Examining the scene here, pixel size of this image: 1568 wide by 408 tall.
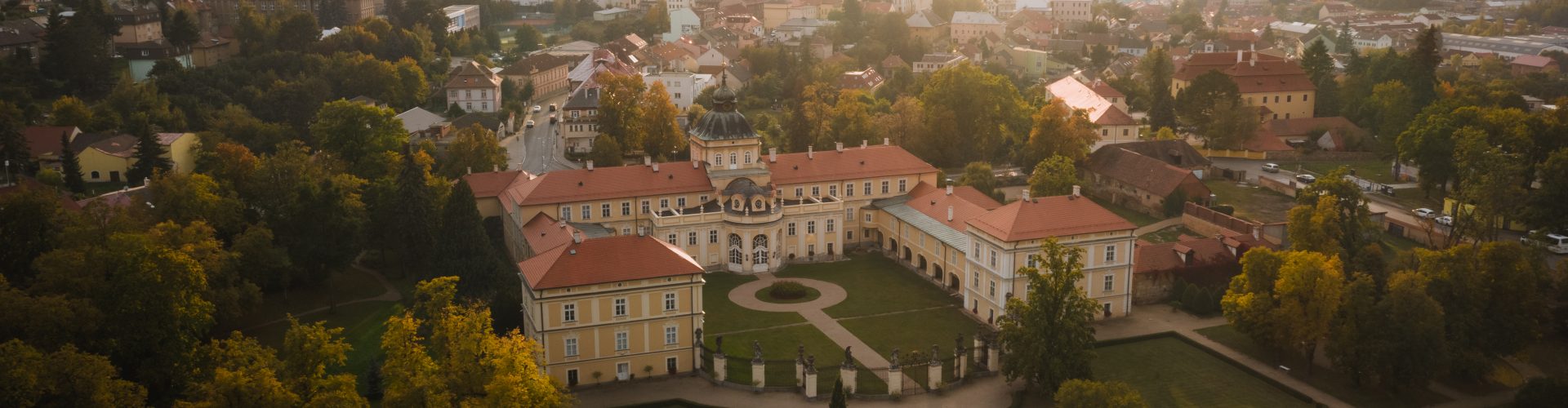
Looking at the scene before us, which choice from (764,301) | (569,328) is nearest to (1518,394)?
(764,301)

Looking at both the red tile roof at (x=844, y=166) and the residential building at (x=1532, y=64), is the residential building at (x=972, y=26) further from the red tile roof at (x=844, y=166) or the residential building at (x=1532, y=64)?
the red tile roof at (x=844, y=166)

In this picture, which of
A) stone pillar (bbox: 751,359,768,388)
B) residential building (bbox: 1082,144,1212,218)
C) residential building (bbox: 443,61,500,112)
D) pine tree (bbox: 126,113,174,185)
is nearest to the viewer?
stone pillar (bbox: 751,359,768,388)

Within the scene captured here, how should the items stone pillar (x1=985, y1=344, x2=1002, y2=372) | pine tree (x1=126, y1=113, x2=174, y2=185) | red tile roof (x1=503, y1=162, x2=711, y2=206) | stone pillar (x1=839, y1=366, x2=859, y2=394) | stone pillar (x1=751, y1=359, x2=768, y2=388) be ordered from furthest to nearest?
pine tree (x1=126, y1=113, x2=174, y2=185)
red tile roof (x1=503, y1=162, x2=711, y2=206)
stone pillar (x1=985, y1=344, x2=1002, y2=372)
stone pillar (x1=751, y1=359, x2=768, y2=388)
stone pillar (x1=839, y1=366, x2=859, y2=394)

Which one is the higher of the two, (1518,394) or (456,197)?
(456,197)

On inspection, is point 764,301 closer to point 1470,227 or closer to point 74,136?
point 1470,227

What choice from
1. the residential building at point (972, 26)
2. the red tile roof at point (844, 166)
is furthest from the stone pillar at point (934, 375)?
the residential building at point (972, 26)

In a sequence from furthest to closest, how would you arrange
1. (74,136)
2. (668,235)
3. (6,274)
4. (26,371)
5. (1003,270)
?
(74,136) < (668,235) < (1003,270) < (6,274) < (26,371)

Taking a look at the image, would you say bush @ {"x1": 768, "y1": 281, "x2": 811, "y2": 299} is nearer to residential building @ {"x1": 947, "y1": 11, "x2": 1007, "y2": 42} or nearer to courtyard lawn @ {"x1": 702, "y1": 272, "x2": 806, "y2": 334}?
courtyard lawn @ {"x1": 702, "y1": 272, "x2": 806, "y2": 334}

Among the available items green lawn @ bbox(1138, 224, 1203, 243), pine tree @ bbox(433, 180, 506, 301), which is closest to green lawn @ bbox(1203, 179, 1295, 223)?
green lawn @ bbox(1138, 224, 1203, 243)
